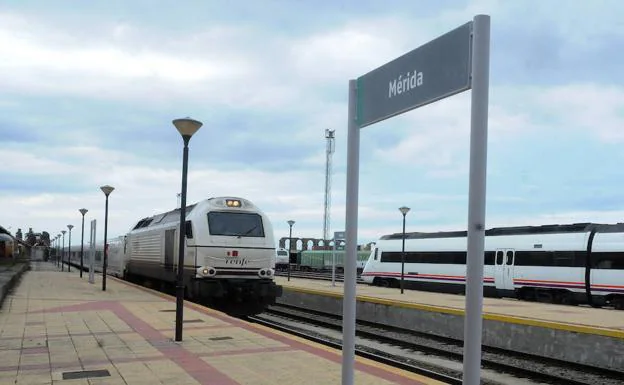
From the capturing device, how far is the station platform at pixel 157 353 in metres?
6.77

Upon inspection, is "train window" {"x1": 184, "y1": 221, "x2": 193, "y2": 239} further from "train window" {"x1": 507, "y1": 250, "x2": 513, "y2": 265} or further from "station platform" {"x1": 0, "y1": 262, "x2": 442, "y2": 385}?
"train window" {"x1": 507, "y1": 250, "x2": 513, "y2": 265}

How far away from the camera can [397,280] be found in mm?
29516

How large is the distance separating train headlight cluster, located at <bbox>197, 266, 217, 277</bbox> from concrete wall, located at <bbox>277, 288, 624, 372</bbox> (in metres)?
5.05

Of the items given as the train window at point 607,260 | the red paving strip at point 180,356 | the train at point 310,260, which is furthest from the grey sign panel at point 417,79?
the train at point 310,260

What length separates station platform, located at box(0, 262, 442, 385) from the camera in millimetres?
6766

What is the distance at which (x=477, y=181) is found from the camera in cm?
284

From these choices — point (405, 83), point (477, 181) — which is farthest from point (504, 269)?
point (477, 181)

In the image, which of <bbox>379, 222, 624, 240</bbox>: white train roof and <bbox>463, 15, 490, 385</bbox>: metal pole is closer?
<bbox>463, 15, 490, 385</bbox>: metal pole

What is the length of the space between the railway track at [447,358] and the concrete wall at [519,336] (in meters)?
0.20

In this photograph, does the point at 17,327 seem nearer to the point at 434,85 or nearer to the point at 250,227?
the point at 250,227

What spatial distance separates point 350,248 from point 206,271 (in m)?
11.3

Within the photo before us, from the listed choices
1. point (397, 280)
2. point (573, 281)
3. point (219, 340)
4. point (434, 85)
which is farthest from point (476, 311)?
point (397, 280)

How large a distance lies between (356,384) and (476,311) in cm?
397

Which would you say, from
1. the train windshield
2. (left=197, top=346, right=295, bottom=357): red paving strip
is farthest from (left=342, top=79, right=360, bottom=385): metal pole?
the train windshield
